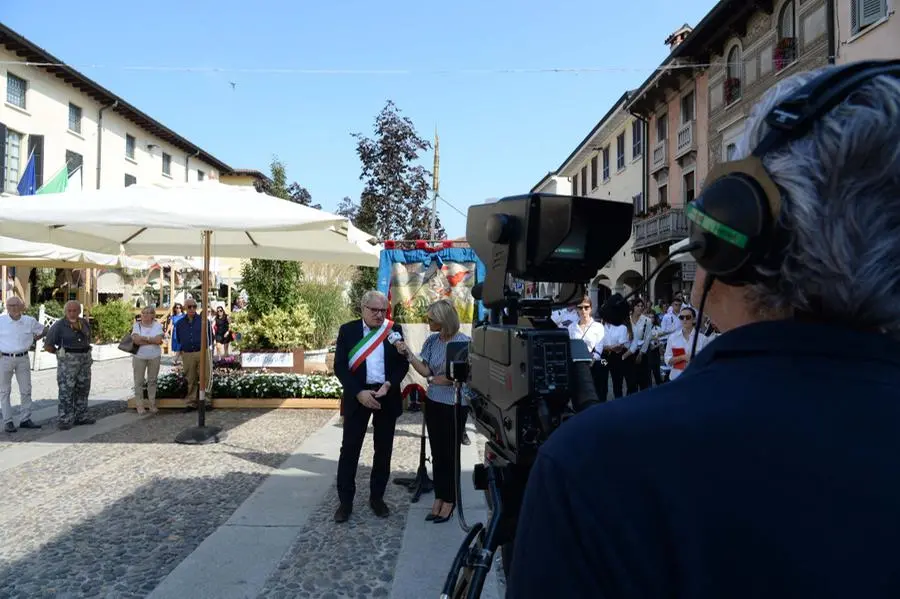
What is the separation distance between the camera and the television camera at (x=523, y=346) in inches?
70.9

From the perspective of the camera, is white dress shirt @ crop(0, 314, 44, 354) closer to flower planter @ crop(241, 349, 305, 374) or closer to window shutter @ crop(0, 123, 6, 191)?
flower planter @ crop(241, 349, 305, 374)

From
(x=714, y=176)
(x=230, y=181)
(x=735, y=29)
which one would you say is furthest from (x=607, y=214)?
(x=230, y=181)

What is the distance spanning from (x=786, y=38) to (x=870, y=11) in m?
3.48

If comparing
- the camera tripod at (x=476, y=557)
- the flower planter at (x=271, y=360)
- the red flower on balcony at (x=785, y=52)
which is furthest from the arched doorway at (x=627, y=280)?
the camera tripod at (x=476, y=557)

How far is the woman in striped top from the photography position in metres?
4.81

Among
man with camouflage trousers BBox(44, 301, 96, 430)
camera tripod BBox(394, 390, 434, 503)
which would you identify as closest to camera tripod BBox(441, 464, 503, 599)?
camera tripod BBox(394, 390, 434, 503)

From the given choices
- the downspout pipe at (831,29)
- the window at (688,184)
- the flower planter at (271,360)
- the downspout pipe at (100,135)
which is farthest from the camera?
the downspout pipe at (100,135)

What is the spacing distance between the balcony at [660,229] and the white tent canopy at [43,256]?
1672cm

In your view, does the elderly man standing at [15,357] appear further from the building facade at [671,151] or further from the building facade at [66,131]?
the building facade at [671,151]

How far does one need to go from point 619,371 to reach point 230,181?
144 feet

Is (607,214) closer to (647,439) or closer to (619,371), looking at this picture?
(647,439)

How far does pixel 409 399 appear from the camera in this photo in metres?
9.37

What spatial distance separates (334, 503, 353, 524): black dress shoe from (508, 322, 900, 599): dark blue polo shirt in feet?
14.0

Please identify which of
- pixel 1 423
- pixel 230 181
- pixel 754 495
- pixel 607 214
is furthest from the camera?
pixel 230 181
